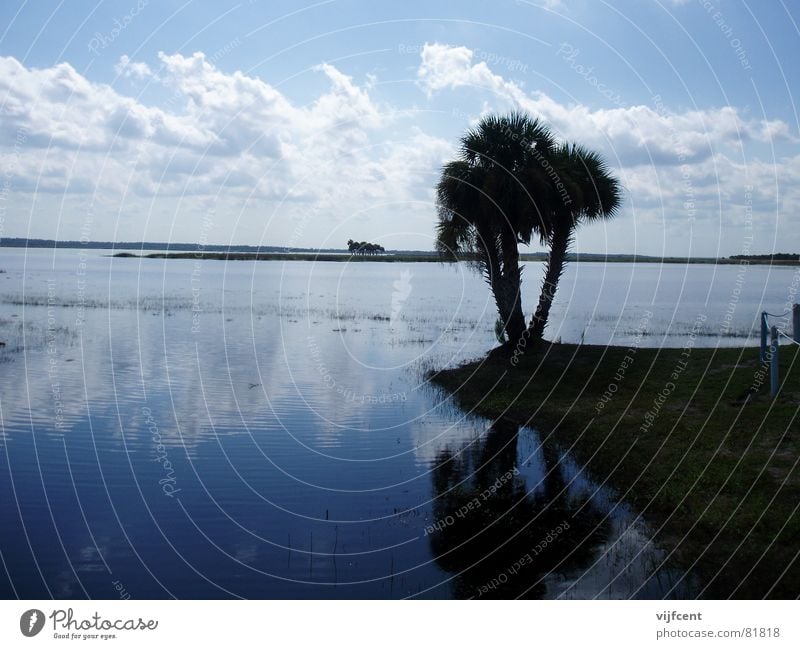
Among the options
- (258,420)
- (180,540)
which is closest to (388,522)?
(180,540)

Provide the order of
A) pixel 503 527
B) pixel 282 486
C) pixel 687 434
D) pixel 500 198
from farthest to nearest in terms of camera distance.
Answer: pixel 500 198 → pixel 687 434 → pixel 282 486 → pixel 503 527

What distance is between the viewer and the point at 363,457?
77.5 feet

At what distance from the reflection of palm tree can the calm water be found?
63mm

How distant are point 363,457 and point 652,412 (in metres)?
10.1

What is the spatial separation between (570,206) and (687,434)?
18.5m

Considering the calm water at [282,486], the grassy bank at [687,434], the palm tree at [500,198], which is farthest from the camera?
the palm tree at [500,198]

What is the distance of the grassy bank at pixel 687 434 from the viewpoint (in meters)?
15.3

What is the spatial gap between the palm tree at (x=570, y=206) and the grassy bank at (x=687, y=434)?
3.13 meters

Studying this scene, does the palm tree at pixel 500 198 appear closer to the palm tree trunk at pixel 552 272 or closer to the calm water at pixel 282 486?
the palm tree trunk at pixel 552 272

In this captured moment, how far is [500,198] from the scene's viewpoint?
36.7 metres
